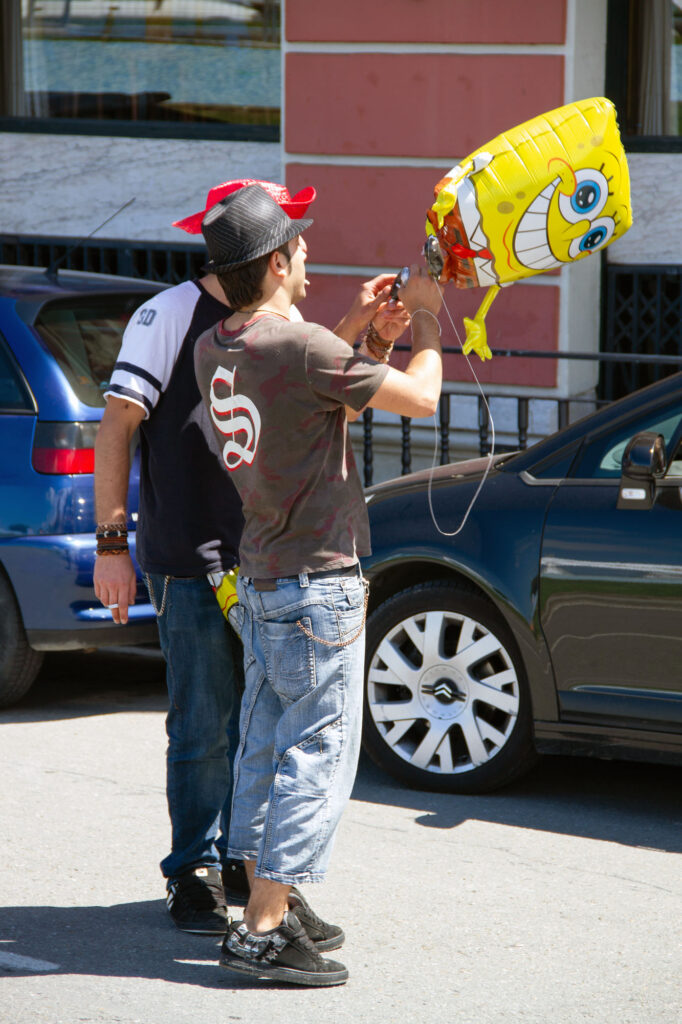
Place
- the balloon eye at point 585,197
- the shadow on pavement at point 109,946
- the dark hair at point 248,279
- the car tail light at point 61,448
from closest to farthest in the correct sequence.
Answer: the dark hair at point 248,279, the shadow on pavement at point 109,946, the balloon eye at point 585,197, the car tail light at point 61,448

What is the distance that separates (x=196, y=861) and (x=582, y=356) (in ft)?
15.3

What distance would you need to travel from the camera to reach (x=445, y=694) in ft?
18.7

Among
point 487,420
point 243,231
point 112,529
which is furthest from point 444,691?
point 487,420

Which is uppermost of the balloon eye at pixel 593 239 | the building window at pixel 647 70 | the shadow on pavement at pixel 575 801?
the building window at pixel 647 70

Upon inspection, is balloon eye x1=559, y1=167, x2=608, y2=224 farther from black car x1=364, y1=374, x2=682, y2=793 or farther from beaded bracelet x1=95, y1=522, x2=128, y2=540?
beaded bracelet x1=95, y1=522, x2=128, y2=540

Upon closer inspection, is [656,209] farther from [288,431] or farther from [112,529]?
[288,431]

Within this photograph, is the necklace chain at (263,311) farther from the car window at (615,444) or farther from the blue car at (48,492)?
the blue car at (48,492)

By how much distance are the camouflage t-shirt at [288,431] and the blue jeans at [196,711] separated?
439 mm

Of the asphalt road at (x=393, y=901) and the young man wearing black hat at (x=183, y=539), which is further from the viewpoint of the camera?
the young man wearing black hat at (x=183, y=539)

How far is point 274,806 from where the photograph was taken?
13.0 ft

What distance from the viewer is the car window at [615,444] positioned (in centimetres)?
551

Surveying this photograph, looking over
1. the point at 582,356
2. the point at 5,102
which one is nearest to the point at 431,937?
the point at 582,356

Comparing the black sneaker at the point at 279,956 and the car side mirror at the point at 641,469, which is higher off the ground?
the car side mirror at the point at 641,469

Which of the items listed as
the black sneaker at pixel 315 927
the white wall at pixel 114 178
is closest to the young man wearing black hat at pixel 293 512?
the black sneaker at pixel 315 927
